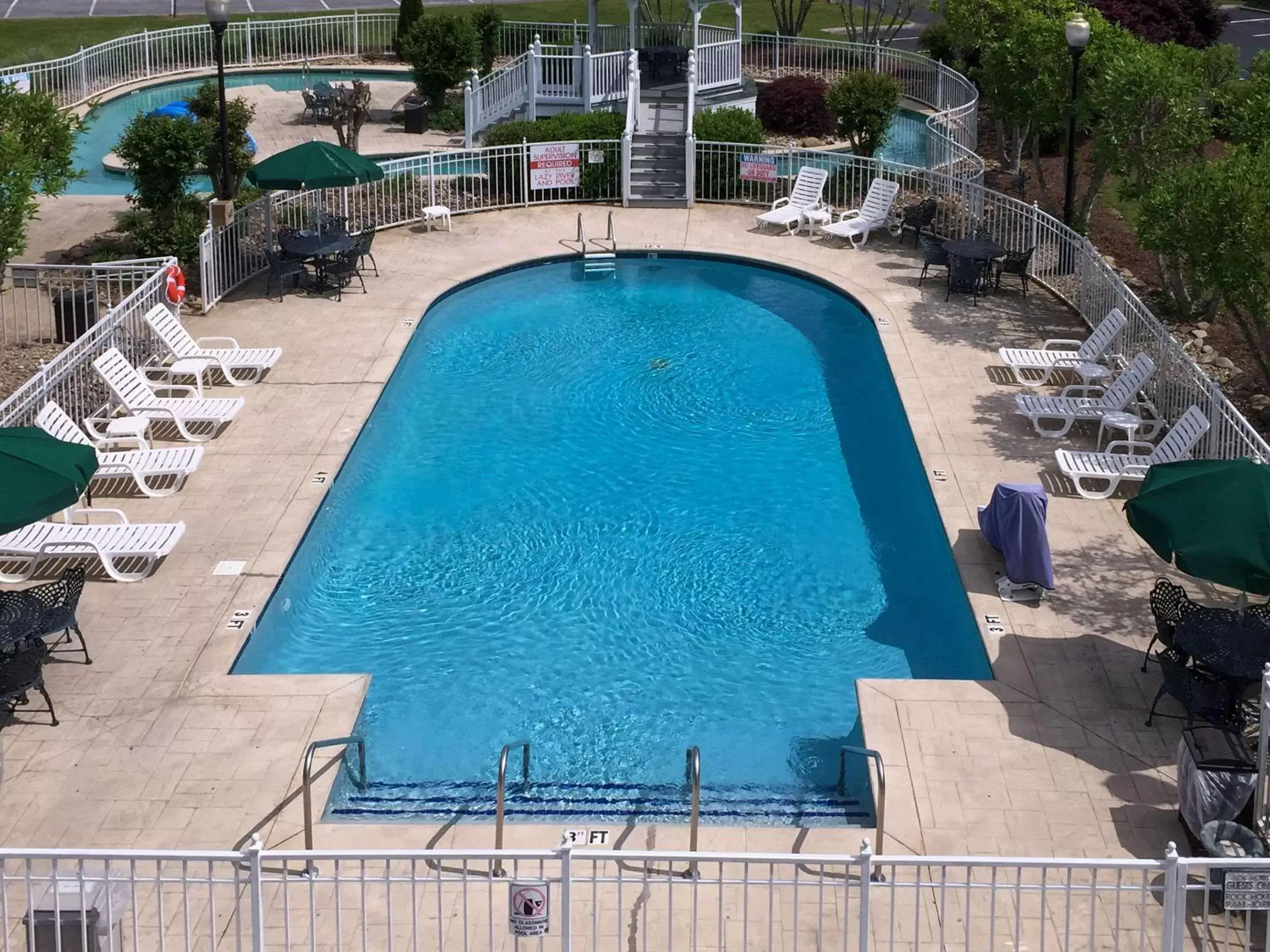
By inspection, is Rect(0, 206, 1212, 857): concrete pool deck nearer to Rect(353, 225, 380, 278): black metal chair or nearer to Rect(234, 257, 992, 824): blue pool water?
Rect(234, 257, 992, 824): blue pool water

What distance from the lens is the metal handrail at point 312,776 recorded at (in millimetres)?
10375

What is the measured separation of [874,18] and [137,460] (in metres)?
37.0

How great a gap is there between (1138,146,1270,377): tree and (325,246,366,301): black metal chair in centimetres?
1061

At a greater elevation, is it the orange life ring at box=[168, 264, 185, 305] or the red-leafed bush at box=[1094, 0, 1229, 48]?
the red-leafed bush at box=[1094, 0, 1229, 48]

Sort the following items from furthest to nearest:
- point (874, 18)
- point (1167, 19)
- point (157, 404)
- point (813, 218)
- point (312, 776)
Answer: point (874, 18), point (1167, 19), point (813, 218), point (157, 404), point (312, 776)

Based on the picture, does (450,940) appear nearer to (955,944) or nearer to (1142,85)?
(955,944)

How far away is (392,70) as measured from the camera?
3984 centimetres

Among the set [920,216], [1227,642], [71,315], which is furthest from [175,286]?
[1227,642]

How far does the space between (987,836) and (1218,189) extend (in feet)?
27.9

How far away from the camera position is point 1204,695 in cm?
1223

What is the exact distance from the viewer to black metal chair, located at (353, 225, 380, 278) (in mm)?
22875

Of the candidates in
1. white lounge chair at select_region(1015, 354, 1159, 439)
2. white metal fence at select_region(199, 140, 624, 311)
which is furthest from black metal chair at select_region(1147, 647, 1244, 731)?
white metal fence at select_region(199, 140, 624, 311)

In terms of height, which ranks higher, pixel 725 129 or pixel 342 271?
pixel 725 129

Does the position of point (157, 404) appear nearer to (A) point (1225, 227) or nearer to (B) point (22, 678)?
(B) point (22, 678)
